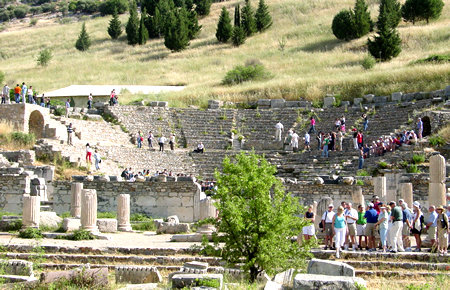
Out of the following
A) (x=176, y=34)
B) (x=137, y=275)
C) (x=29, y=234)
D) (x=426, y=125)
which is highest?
(x=176, y=34)

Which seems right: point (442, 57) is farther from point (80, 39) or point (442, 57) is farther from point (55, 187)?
point (80, 39)

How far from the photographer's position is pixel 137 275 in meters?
13.8

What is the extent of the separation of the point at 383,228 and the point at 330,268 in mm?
4301

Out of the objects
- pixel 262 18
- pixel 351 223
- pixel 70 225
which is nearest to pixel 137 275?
pixel 351 223

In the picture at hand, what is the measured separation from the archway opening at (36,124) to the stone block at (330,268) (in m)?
25.6

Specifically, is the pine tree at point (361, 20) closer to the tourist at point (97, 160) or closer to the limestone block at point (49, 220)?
the tourist at point (97, 160)

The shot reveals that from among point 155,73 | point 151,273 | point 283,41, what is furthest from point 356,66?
point 151,273

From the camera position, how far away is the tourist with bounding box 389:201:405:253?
16.7 metres

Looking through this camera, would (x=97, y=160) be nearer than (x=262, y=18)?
Yes

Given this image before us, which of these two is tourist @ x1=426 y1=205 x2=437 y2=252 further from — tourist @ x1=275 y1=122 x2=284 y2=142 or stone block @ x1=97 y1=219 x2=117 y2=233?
tourist @ x1=275 y1=122 x2=284 y2=142

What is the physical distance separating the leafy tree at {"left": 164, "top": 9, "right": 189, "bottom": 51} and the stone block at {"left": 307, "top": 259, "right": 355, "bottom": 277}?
51.3m

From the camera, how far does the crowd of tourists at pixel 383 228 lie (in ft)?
54.3

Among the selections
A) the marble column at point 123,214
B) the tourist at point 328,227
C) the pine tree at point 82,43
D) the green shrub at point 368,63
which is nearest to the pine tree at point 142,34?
the pine tree at point 82,43

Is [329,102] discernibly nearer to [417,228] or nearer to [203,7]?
[417,228]
